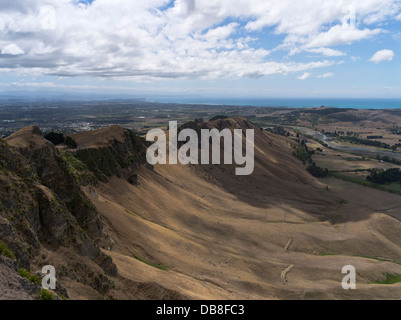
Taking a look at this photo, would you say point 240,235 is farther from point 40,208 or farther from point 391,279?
point 40,208

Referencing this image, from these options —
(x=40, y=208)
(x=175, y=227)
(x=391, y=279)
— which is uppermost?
(x=40, y=208)

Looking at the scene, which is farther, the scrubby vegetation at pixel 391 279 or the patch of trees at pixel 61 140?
the patch of trees at pixel 61 140

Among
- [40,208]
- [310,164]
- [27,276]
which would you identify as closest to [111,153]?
[40,208]

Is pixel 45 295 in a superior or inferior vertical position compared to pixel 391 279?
superior

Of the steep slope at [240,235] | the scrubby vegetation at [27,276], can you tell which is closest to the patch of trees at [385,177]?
the steep slope at [240,235]

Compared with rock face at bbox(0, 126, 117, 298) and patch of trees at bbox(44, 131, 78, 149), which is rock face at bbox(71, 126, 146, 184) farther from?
rock face at bbox(0, 126, 117, 298)

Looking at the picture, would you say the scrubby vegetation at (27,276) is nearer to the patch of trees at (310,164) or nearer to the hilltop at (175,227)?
the hilltop at (175,227)

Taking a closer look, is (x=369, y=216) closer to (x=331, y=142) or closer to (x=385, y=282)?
(x=385, y=282)

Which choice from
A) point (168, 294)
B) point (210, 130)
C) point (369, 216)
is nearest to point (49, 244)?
point (168, 294)
